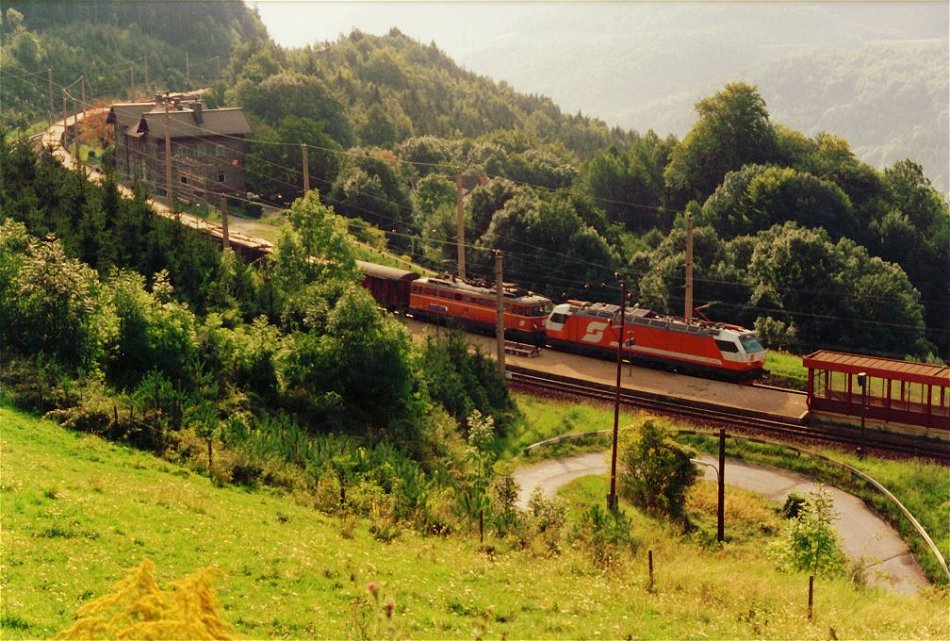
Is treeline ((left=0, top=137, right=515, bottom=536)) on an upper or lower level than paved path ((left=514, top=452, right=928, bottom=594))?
upper

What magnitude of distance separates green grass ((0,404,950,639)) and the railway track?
14308 mm

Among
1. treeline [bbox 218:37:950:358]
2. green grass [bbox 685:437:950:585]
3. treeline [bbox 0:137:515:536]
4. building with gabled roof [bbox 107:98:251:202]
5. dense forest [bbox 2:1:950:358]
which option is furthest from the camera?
building with gabled roof [bbox 107:98:251:202]

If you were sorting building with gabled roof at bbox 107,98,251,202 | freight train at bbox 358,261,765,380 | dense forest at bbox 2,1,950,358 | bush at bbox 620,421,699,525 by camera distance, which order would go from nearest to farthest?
bush at bbox 620,421,699,525 → freight train at bbox 358,261,765,380 → dense forest at bbox 2,1,950,358 → building with gabled roof at bbox 107,98,251,202

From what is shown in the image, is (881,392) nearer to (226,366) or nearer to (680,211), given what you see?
(226,366)

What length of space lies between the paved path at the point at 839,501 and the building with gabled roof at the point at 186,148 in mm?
49972

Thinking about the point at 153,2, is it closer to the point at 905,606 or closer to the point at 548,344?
the point at 548,344

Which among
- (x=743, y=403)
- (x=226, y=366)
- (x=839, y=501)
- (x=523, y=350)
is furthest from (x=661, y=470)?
(x=523, y=350)

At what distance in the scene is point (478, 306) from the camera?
174 ft

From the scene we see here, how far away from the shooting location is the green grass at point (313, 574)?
1662 centimetres

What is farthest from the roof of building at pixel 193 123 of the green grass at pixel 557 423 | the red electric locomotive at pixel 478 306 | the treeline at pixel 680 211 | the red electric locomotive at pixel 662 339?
the green grass at pixel 557 423

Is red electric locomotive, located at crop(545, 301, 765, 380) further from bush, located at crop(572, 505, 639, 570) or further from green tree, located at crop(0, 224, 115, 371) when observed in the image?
green tree, located at crop(0, 224, 115, 371)

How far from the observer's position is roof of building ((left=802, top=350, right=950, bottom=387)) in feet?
125

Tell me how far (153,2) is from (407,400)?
11807 cm

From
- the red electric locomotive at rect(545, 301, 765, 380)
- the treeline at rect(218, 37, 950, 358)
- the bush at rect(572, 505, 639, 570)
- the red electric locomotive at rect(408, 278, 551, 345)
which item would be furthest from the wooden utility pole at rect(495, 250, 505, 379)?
the bush at rect(572, 505, 639, 570)
